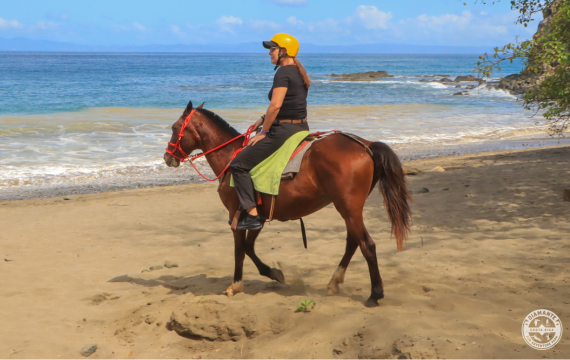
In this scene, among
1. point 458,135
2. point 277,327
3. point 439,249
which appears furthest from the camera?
point 458,135

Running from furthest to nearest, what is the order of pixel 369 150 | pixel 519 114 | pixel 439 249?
pixel 519 114
pixel 439 249
pixel 369 150

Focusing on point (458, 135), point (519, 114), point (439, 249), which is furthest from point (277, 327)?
point (519, 114)

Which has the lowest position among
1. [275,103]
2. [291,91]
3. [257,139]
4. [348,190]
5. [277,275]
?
[277,275]

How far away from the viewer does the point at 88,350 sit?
13.9 ft

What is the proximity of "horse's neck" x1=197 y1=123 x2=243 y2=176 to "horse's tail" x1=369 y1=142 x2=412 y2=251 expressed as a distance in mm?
1644

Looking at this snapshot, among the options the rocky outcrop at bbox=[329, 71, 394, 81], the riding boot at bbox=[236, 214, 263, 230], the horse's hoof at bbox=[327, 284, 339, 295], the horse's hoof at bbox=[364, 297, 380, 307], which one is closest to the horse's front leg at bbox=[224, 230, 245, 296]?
the riding boot at bbox=[236, 214, 263, 230]

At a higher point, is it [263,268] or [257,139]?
[257,139]

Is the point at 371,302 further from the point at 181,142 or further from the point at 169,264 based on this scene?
the point at 169,264

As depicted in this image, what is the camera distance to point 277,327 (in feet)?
14.5

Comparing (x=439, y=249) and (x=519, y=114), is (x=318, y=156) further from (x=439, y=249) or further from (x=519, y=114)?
(x=519, y=114)

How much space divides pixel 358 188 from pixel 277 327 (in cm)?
154

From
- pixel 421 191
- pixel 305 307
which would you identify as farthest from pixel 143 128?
pixel 305 307

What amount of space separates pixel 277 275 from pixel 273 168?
1.48m

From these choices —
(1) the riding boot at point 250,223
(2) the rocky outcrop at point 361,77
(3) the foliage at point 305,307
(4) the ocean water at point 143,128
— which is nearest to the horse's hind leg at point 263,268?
(1) the riding boot at point 250,223
